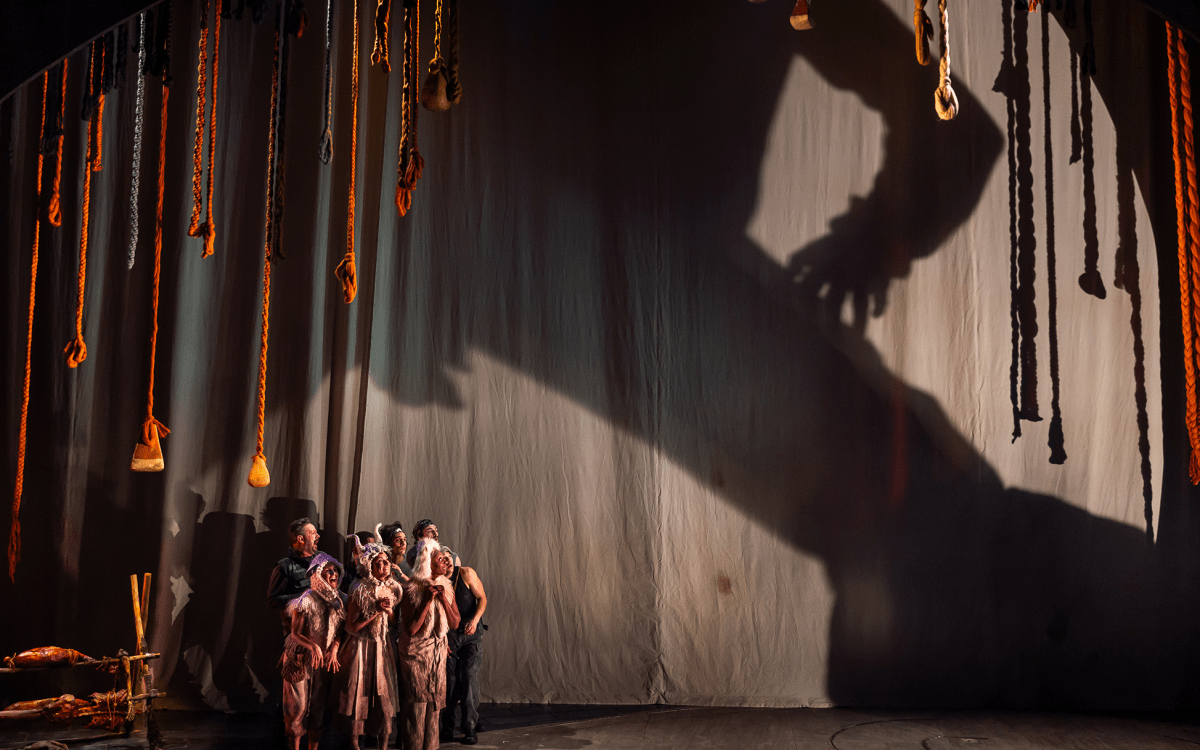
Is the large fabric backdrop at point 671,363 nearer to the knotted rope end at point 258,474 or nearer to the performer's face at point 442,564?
the knotted rope end at point 258,474

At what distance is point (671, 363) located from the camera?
5.39 meters

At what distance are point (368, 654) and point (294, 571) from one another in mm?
537

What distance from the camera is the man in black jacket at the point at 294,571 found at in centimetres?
435

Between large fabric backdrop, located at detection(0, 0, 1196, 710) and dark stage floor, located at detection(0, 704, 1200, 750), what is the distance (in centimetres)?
19

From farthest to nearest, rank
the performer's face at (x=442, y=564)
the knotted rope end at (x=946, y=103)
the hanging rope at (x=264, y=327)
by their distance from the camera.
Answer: the hanging rope at (x=264, y=327) → the performer's face at (x=442, y=564) → the knotted rope end at (x=946, y=103)

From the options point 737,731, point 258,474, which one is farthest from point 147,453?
point 737,731

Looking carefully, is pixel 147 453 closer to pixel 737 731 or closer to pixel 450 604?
pixel 450 604

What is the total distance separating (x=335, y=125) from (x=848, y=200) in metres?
2.87

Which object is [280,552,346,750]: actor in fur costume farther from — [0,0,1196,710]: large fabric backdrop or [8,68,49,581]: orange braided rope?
[8,68,49,581]: orange braided rope

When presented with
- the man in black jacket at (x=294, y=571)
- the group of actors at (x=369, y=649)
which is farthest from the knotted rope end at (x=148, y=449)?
the group of actors at (x=369, y=649)

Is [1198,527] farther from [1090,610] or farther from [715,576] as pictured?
[715,576]

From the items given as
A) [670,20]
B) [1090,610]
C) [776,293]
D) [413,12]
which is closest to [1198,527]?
[1090,610]

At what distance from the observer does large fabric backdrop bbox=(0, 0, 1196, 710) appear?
5.13 metres

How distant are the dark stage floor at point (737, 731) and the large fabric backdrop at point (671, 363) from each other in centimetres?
19
